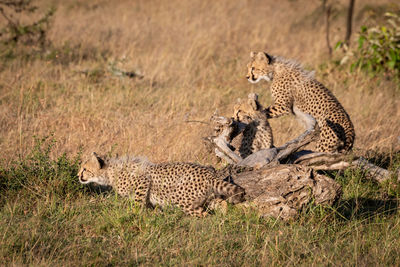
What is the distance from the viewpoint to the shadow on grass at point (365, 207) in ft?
12.5

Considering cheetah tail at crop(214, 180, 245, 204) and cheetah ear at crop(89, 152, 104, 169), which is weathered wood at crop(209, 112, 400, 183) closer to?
cheetah tail at crop(214, 180, 245, 204)

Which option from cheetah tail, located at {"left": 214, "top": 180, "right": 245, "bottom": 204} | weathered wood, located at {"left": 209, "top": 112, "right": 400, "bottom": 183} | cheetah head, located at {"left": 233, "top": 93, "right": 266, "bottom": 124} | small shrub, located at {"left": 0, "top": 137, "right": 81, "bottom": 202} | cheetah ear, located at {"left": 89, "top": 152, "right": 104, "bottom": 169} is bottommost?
small shrub, located at {"left": 0, "top": 137, "right": 81, "bottom": 202}

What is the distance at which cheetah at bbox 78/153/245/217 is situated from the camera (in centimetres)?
350

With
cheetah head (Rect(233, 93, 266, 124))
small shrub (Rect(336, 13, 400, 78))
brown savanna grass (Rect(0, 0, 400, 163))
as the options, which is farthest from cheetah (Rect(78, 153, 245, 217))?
small shrub (Rect(336, 13, 400, 78))

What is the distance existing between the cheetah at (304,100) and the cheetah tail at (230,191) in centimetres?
125

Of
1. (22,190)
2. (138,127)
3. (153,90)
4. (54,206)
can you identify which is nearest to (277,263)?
(54,206)

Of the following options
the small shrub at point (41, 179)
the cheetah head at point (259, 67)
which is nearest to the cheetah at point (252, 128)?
the cheetah head at point (259, 67)

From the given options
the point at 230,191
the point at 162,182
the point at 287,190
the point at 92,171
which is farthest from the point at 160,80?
the point at 287,190

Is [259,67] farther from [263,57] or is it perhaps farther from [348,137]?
[348,137]

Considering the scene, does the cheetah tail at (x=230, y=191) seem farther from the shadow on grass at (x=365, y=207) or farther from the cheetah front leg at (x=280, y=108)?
the cheetah front leg at (x=280, y=108)

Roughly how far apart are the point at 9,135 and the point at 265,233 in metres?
3.00

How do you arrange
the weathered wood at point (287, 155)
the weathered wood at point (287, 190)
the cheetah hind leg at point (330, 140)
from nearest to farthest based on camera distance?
the weathered wood at point (287, 190) < the weathered wood at point (287, 155) < the cheetah hind leg at point (330, 140)

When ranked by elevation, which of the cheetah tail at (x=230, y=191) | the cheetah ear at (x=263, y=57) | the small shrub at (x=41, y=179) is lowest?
the small shrub at (x=41, y=179)

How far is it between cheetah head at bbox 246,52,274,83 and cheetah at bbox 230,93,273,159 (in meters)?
0.75
